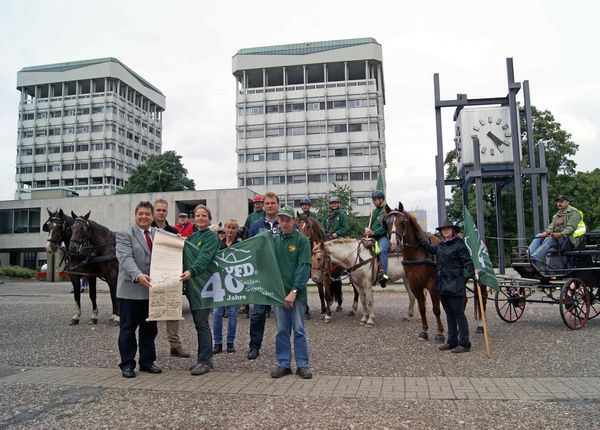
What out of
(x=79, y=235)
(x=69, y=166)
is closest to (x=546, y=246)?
(x=79, y=235)

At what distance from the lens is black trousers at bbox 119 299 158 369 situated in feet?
20.6

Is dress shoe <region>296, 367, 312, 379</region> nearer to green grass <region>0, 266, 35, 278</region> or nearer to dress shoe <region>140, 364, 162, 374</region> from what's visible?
dress shoe <region>140, 364, 162, 374</region>

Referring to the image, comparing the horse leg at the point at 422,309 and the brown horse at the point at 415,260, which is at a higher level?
the brown horse at the point at 415,260

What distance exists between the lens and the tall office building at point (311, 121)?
69.2m

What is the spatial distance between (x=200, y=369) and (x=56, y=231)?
6.31m

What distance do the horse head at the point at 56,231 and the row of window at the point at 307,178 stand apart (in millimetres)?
58839

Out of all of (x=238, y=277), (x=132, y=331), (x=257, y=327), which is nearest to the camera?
(x=132, y=331)

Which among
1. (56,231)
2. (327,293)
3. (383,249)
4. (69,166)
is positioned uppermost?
(69,166)

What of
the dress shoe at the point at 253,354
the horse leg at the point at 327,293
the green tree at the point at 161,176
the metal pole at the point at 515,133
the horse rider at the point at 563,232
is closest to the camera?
the dress shoe at the point at 253,354

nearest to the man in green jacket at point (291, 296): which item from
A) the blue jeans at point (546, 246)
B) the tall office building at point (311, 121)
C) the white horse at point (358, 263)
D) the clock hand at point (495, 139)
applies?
the white horse at point (358, 263)

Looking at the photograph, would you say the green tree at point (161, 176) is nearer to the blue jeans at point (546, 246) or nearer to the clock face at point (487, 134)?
the clock face at point (487, 134)

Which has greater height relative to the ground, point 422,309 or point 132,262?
point 132,262

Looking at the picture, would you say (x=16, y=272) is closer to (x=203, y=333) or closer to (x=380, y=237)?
(x=380, y=237)

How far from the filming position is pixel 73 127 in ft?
295
